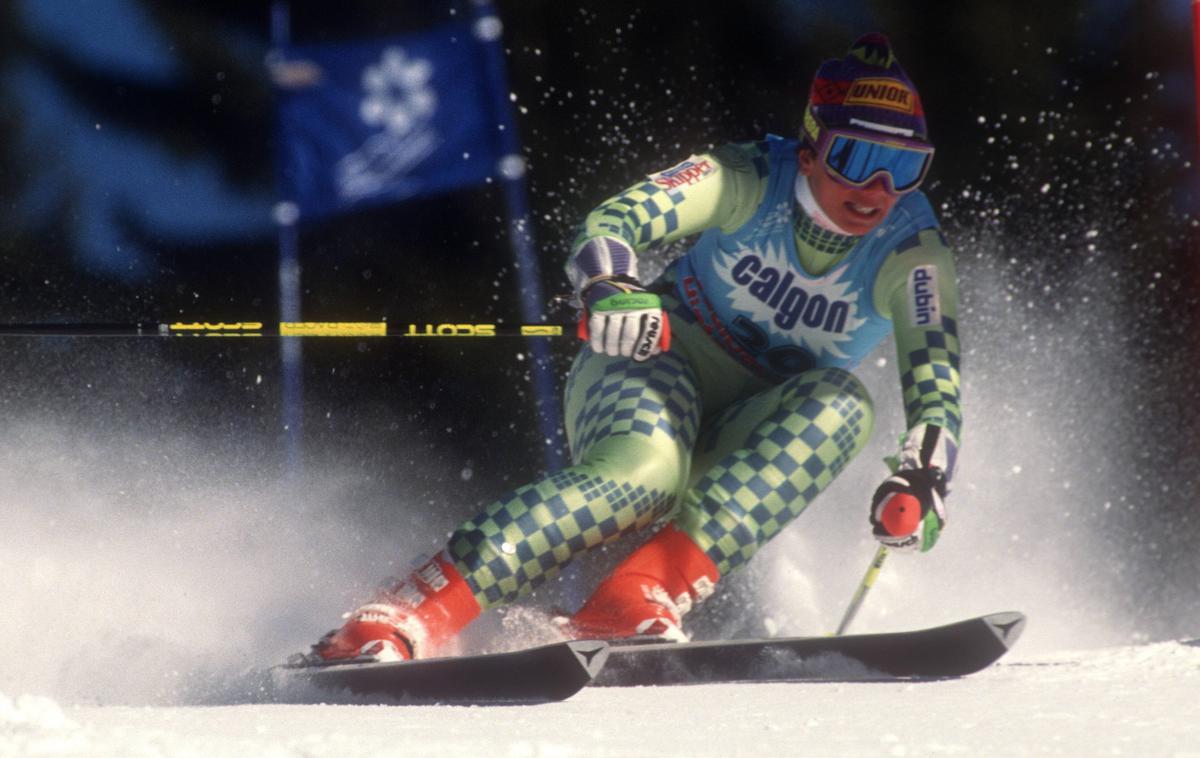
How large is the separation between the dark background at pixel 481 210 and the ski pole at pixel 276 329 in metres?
0.08

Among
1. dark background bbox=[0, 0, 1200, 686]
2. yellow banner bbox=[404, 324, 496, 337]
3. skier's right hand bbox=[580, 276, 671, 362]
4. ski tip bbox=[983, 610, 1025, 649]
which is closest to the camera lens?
ski tip bbox=[983, 610, 1025, 649]

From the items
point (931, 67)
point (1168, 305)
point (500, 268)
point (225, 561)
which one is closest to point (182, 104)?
point (500, 268)

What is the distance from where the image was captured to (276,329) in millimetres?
2641

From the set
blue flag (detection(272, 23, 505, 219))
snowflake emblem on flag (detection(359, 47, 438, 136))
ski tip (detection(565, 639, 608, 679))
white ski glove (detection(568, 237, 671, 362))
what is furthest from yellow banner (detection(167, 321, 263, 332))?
ski tip (detection(565, 639, 608, 679))

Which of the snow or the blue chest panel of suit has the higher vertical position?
the blue chest panel of suit

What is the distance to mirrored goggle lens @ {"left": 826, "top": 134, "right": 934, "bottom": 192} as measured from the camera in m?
2.33

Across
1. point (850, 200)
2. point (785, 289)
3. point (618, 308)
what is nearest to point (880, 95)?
point (850, 200)

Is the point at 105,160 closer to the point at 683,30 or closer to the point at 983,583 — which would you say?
the point at 683,30

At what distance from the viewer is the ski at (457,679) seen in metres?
1.78

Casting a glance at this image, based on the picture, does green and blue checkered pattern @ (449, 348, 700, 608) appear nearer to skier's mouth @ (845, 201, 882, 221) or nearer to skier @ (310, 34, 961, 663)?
skier @ (310, 34, 961, 663)

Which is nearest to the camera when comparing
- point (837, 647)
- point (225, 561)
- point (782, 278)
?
point (837, 647)

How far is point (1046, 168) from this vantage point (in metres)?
2.86

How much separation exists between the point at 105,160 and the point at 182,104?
183 millimetres

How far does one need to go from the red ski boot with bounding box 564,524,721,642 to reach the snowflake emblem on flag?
1.04m
